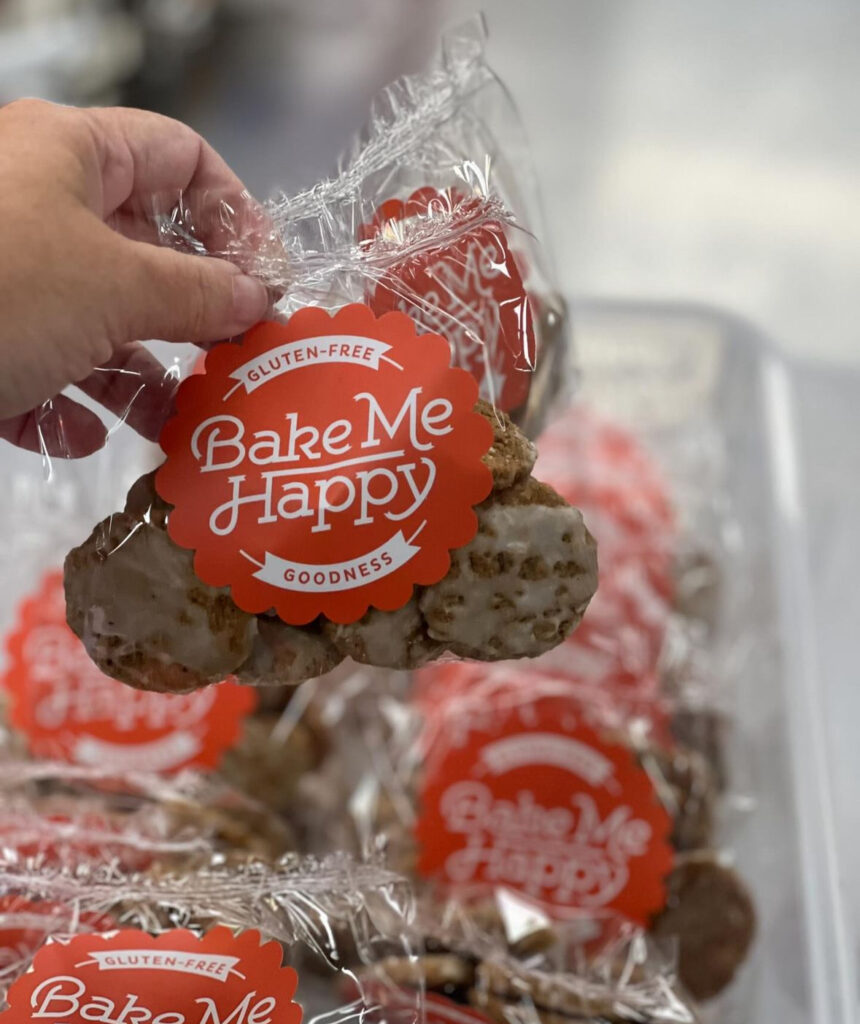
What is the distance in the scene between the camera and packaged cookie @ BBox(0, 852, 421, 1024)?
24.0 inches

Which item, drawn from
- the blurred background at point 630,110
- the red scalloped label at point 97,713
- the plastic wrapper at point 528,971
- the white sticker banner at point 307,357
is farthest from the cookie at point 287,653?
the blurred background at point 630,110

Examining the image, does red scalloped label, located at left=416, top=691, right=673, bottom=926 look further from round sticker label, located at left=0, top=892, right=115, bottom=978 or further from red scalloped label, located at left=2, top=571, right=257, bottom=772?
round sticker label, located at left=0, top=892, right=115, bottom=978

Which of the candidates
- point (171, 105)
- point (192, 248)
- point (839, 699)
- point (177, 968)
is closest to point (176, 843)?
point (177, 968)

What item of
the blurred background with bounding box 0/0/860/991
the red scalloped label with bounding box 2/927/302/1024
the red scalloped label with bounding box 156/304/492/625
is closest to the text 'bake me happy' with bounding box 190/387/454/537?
the red scalloped label with bounding box 156/304/492/625

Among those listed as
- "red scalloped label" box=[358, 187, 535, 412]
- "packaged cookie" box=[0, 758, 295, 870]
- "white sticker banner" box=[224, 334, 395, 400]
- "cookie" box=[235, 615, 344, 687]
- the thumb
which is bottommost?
"packaged cookie" box=[0, 758, 295, 870]

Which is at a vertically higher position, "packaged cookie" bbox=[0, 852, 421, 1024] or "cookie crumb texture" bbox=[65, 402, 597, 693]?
"cookie crumb texture" bbox=[65, 402, 597, 693]

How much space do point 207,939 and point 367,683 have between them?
48cm

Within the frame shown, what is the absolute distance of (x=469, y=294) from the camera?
659 millimetres

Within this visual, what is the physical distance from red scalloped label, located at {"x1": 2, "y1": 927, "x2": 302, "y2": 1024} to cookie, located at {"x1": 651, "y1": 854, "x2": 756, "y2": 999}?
0.40 metres

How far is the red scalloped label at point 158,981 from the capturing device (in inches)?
23.8

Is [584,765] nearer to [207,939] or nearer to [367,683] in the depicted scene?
[367,683]

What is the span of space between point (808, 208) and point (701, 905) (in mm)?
1559

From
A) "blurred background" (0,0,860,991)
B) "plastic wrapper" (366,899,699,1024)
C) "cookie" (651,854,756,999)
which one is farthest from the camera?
"blurred background" (0,0,860,991)

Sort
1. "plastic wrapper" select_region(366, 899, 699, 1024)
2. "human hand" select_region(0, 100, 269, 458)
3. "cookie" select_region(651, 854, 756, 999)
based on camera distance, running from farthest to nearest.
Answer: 1. "cookie" select_region(651, 854, 756, 999)
2. "plastic wrapper" select_region(366, 899, 699, 1024)
3. "human hand" select_region(0, 100, 269, 458)
